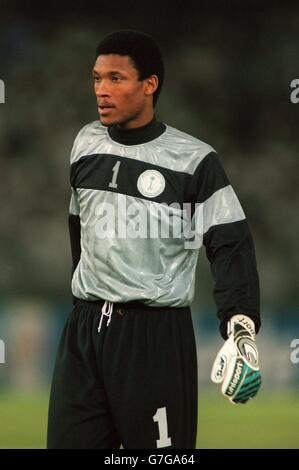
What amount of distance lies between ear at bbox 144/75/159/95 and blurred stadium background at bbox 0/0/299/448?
11.2ft

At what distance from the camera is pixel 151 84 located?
10.1ft

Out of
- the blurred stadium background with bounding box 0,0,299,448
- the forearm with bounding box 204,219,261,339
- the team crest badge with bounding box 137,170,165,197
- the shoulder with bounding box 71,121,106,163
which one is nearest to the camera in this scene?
the forearm with bounding box 204,219,261,339

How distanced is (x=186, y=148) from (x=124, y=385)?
751 millimetres

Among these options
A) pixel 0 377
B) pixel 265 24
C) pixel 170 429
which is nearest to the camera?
pixel 170 429

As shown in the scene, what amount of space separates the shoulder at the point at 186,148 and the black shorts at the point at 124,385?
45cm

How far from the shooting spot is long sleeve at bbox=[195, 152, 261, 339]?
2.86 metres

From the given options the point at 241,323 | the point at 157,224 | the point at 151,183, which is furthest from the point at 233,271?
the point at 151,183

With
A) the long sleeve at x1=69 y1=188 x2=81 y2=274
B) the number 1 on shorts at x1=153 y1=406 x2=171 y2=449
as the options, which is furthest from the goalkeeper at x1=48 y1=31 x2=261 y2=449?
the long sleeve at x1=69 y1=188 x2=81 y2=274

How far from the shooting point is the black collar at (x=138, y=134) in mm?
3055

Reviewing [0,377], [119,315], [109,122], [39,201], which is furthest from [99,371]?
[39,201]

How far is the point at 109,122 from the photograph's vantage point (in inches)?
119

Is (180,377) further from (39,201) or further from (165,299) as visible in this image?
(39,201)

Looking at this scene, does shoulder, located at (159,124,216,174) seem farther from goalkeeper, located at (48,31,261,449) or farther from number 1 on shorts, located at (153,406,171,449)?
number 1 on shorts, located at (153,406,171,449)

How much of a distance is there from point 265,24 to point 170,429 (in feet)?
14.5
